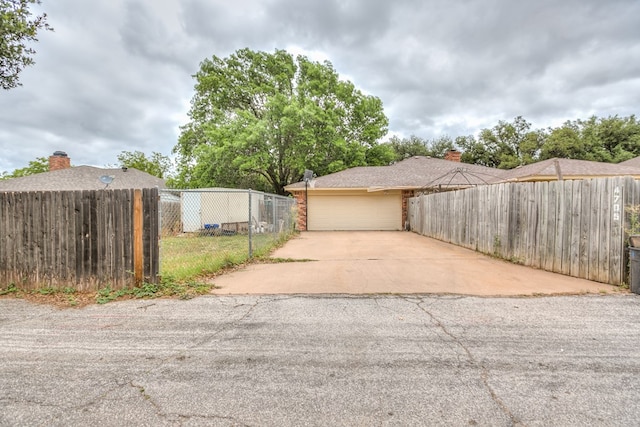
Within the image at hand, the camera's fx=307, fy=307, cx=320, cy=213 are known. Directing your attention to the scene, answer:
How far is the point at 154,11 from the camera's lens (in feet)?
36.4

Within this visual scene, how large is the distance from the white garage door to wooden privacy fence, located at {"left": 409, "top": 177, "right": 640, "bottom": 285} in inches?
315

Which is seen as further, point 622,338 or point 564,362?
point 622,338

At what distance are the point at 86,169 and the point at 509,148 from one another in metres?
37.4

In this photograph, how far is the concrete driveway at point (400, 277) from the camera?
513 centimetres

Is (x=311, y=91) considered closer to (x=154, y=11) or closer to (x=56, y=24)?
(x=154, y=11)

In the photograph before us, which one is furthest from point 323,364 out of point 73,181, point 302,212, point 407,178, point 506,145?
point 506,145

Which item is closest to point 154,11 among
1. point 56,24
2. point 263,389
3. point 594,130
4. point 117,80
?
point 56,24

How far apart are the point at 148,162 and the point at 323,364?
154 ft

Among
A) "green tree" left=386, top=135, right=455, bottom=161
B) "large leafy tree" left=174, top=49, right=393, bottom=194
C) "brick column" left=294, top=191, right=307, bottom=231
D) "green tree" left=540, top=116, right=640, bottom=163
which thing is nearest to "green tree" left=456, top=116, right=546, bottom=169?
"green tree" left=540, top=116, right=640, bottom=163

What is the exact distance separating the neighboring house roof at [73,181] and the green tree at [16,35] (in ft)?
42.1

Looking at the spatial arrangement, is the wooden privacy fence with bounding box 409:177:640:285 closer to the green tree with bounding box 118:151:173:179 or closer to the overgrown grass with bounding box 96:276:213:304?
the overgrown grass with bounding box 96:276:213:304

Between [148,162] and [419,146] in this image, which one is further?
[148,162]

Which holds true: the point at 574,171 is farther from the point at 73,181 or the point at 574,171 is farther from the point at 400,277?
the point at 73,181

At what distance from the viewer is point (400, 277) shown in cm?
599
